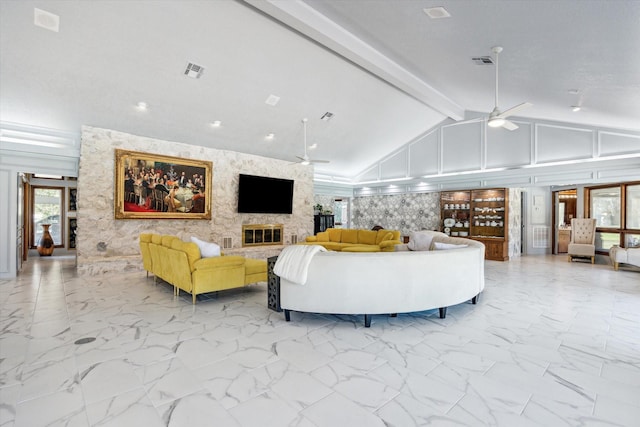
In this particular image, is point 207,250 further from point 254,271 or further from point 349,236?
point 349,236

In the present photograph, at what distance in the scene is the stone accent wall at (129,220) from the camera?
252 inches

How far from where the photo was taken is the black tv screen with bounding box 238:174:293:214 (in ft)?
28.5

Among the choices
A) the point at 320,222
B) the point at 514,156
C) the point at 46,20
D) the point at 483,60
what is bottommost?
the point at 320,222

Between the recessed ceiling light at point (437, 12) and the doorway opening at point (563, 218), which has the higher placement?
the recessed ceiling light at point (437, 12)

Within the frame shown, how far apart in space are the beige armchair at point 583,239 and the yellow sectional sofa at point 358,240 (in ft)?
15.9

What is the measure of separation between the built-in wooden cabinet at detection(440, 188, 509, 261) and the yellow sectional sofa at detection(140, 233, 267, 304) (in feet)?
22.6

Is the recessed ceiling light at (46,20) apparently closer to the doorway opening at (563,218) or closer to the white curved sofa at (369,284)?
the white curved sofa at (369,284)

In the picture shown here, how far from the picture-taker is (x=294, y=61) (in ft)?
18.2

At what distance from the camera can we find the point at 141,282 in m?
5.83

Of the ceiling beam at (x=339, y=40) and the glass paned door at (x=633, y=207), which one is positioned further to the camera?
the glass paned door at (x=633, y=207)

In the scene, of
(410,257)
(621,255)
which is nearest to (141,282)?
(410,257)

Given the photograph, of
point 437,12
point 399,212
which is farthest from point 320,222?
point 437,12

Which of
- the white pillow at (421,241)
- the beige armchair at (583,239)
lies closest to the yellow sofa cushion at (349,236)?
the white pillow at (421,241)

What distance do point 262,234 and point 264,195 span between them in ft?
3.66
